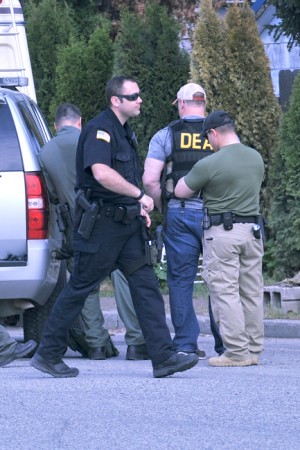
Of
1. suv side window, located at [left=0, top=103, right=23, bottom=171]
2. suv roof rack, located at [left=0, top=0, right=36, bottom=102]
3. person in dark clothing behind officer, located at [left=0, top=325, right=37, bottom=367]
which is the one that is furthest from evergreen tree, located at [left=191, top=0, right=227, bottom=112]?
person in dark clothing behind officer, located at [left=0, top=325, right=37, bottom=367]

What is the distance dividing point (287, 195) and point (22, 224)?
5196 millimetres

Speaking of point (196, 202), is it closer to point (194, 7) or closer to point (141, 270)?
point (141, 270)

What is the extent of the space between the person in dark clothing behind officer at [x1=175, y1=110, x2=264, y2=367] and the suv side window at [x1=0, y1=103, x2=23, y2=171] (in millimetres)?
1117

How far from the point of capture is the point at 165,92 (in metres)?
15.2

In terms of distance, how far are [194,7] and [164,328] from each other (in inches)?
617

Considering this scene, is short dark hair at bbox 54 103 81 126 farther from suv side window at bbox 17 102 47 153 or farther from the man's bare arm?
the man's bare arm

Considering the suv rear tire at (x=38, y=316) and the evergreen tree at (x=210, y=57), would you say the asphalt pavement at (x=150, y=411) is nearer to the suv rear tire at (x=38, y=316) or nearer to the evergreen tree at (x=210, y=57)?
the suv rear tire at (x=38, y=316)

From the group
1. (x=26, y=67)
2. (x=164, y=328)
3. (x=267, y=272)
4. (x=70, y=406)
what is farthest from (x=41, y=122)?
(x=267, y=272)

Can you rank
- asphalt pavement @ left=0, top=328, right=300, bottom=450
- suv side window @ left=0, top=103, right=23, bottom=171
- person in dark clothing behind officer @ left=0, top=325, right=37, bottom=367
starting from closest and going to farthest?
asphalt pavement @ left=0, top=328, right=300, bottom=450
person in dark clothing behind officer @ left=0, top=325, right=37, bottom=367
suv side window @ left=0, top=103, right=23, bottom=171

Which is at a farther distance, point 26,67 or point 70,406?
point 26,67

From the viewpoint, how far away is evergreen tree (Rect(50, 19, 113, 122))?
16047mm

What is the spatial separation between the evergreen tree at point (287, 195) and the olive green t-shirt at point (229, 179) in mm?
4467

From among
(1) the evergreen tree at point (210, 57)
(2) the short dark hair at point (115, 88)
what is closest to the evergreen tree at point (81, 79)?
(1) the evergreen tree at point (210, 57)

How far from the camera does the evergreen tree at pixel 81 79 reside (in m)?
16.0
